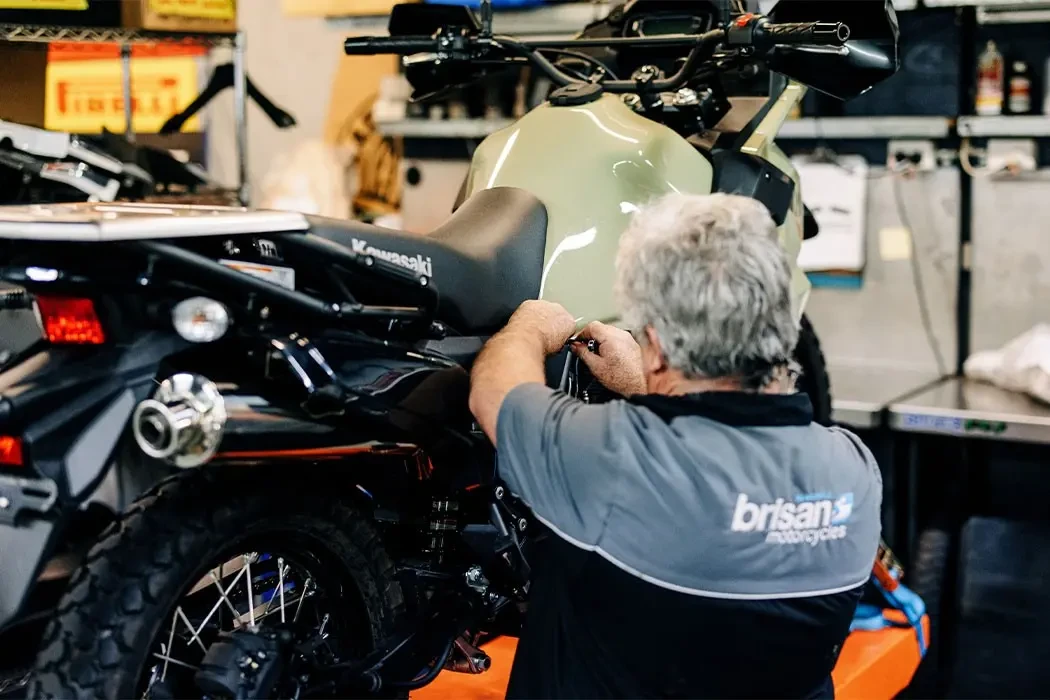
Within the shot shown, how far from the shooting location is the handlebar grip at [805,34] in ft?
6.37

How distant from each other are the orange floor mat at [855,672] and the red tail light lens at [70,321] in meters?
0.93

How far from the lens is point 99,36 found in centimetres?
371

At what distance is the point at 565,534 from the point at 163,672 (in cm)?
51

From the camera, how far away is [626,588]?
4.74 ft

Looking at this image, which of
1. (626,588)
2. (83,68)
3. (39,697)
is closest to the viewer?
(39,697)

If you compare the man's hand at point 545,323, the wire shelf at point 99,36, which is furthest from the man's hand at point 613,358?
the wire shelf at point 99,36

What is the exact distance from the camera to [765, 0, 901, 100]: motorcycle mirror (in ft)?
6.65

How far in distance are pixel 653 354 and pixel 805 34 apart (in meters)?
0.73

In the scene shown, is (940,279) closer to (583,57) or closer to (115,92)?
(583,57)

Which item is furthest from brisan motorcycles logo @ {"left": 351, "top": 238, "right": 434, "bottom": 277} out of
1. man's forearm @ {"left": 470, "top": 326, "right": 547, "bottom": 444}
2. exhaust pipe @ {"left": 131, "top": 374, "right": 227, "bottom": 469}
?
exhaust pipe @ {"left": 131, "top": 374, "right": 227, "bottom": 469}

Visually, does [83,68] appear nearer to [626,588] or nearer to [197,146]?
[197,146]

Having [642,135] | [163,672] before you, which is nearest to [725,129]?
[642,135]

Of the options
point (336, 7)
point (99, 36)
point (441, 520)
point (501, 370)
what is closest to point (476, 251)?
point (501, 370)

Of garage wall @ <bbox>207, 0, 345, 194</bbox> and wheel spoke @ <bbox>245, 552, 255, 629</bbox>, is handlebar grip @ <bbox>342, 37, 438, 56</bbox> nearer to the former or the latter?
wheel spoke @ <bbox>245, 552, 255, 629</bbox>
